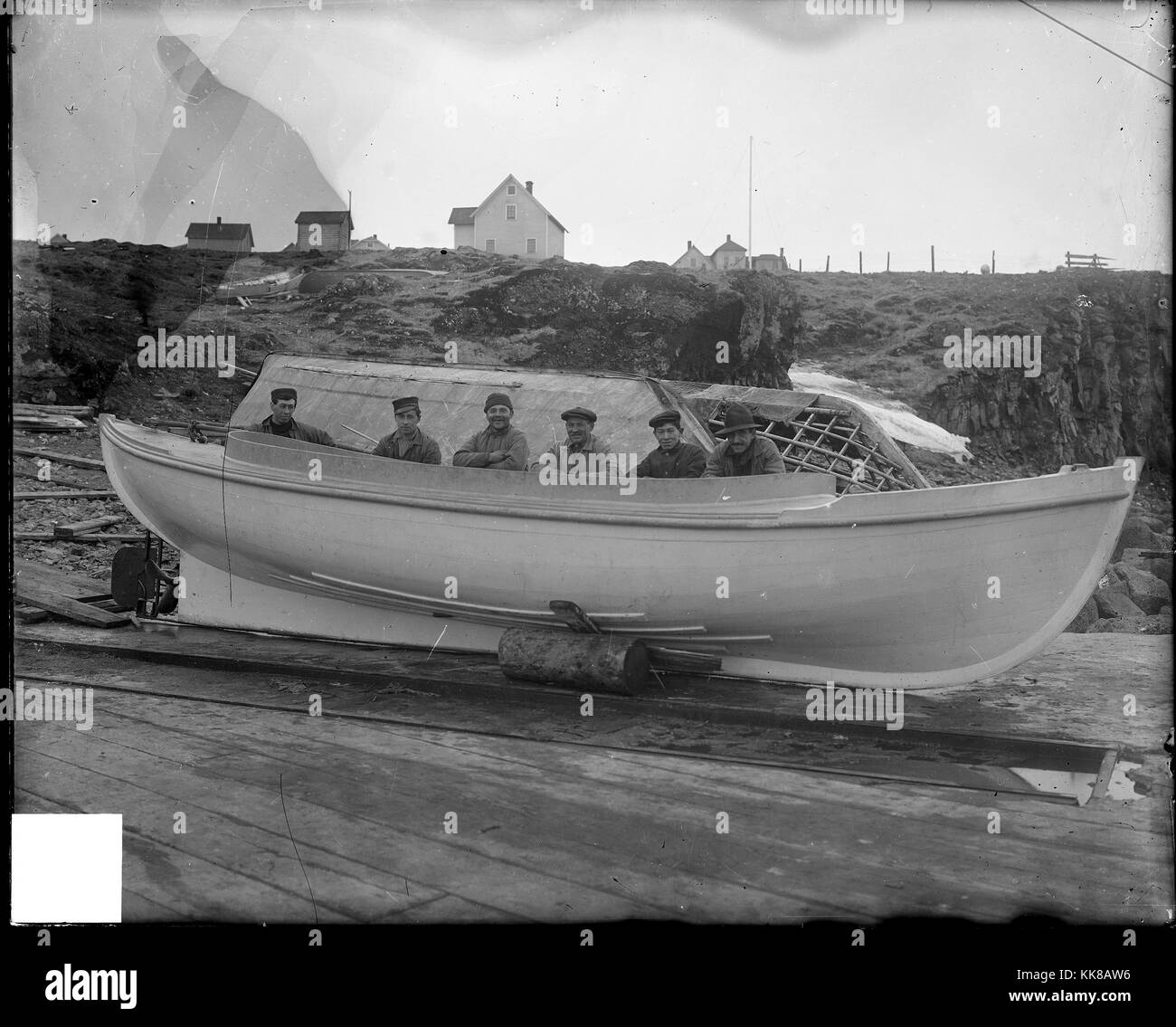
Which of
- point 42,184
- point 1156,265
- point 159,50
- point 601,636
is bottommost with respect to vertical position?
point 601,636

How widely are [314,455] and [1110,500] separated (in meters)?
4.91

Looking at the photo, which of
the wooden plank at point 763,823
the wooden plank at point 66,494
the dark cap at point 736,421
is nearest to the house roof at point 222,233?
the wooden plank at point 66,494

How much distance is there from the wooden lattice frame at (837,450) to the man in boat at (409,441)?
1933mm

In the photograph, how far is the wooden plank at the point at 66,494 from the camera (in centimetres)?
1134

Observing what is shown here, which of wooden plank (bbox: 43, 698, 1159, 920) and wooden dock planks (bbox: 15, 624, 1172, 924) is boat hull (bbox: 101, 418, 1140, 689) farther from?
wooden plank (bbox: 43, 698, 1159, 920)

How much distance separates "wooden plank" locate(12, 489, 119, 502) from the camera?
37.2 ft

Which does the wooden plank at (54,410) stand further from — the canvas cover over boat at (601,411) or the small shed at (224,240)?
the canvas cover over boat at (601,411)

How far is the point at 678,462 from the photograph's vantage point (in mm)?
6820

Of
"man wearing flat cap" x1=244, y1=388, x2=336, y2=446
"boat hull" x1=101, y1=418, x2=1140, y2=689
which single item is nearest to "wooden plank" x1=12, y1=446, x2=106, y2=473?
"boat hull" x1=101, y1=418, x2=1140, y2=689

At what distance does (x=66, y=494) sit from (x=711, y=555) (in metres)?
8.02

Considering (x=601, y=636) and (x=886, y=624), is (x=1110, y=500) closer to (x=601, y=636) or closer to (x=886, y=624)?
(x=886, y=624)

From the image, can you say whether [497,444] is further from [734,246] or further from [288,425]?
[734,246]

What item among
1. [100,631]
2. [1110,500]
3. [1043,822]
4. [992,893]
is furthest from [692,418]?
[100,631]

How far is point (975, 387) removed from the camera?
21.0 m
